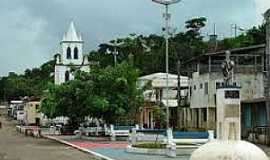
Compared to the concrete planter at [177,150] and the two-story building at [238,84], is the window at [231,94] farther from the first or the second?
the two-story building at [238,84]

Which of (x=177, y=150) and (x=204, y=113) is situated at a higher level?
(x=204, y=113)

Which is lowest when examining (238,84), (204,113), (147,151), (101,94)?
(147,151)

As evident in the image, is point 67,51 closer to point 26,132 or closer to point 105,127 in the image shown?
point 26,132

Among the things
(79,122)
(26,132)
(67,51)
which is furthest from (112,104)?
(67,51)

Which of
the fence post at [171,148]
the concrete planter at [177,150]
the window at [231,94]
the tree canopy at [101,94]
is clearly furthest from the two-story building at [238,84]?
the window at [231,94]

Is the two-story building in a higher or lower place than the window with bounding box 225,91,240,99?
higher

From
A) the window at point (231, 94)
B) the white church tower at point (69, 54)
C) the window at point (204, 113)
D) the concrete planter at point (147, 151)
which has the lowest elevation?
the concrete planter at point (147, 151)

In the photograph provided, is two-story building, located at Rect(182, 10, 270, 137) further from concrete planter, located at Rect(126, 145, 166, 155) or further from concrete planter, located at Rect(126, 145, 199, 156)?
concrete planter, located at Rect(126, 145, 199, 156)

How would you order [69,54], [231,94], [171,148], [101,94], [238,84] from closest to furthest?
[231,94] < [171,148] < [238,84] < [101,94] < [69,54]

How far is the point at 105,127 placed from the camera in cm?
5503

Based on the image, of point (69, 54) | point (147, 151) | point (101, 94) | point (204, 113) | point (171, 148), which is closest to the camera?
point (171, 148)

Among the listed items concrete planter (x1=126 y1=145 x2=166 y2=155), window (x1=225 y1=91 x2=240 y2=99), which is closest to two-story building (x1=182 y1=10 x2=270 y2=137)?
concrete planter (x1=126 y1=145 x2=166 y2=155)

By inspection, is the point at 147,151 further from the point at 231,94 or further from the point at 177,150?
the point at 231,94

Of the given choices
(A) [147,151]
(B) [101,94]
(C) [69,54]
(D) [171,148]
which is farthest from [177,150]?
(C) [69,54]
